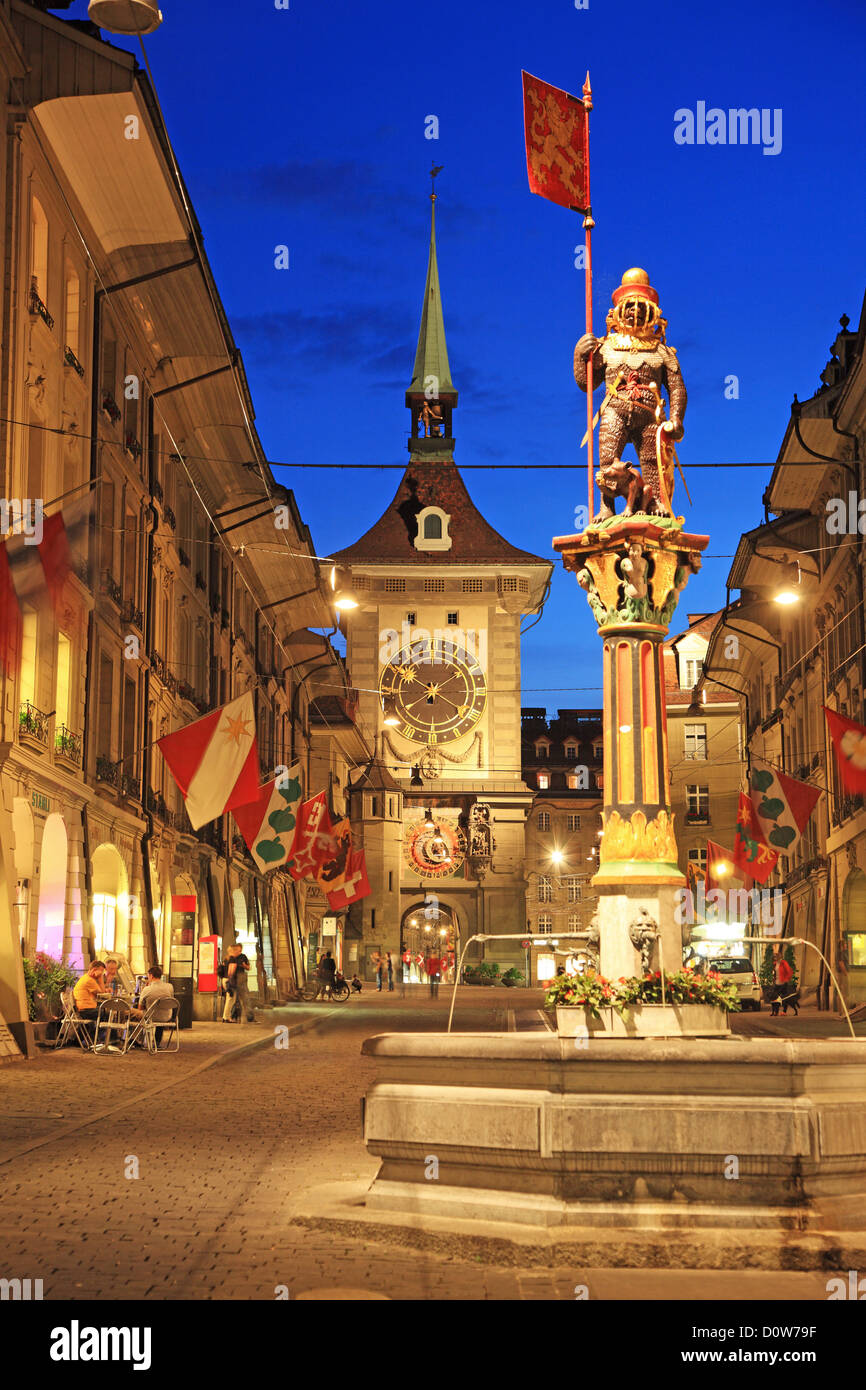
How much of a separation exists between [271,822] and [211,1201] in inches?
962

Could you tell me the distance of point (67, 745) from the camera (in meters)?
27.4

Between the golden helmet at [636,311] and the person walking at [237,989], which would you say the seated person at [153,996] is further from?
the golden helmet at [636,311]

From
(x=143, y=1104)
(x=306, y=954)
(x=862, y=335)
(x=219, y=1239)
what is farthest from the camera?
(x=306, y=954)

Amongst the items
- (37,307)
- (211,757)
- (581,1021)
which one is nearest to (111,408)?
(37,307)

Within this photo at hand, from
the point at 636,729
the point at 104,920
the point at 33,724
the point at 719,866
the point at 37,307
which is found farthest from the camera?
the point at 719,866

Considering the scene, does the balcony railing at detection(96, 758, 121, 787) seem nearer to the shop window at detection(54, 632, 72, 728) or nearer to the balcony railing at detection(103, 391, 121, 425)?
the shop window at detection(54, 632, 72, 728)

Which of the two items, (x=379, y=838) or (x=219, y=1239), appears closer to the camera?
(x=219, y=1239)

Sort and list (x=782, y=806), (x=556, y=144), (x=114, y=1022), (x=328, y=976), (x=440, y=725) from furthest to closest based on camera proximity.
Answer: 1. (x=440, y=725)
2. (x=328, y=976)
3. (x=782, y=806)
4. (x=114, y=1022)
5. (x=556, y=144)

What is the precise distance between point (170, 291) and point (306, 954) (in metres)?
39.3

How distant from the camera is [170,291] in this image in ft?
110

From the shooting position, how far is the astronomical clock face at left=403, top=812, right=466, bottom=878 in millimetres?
85000

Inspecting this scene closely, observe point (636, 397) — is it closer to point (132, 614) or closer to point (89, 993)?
point (89, 993)

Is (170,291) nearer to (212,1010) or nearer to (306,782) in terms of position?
(212,1010)

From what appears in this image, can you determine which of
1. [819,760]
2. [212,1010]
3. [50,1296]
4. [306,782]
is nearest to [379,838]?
[306,782]
